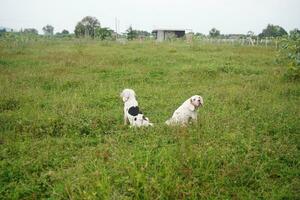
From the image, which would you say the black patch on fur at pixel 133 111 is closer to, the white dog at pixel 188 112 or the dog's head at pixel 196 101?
the white dog at pixel 188 112

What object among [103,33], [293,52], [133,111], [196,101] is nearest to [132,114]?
[133,111]

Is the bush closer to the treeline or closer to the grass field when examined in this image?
the grass field

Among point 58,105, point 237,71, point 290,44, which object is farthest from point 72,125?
point 237,71

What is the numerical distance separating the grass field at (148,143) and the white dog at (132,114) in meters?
0.27

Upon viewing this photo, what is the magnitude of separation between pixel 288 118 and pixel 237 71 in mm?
7843

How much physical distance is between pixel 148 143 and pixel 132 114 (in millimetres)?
1226

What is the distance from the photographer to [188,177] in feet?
16.7

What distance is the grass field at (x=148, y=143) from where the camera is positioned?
4.91m

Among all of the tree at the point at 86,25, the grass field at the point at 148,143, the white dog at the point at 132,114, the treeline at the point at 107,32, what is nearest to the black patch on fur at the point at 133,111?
the white dog at the point at 132,114

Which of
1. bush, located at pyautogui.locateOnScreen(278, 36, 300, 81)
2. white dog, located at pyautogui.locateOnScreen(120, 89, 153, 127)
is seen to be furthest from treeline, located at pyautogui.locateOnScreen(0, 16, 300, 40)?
white dog, located at pyautogui.locateOnScreen(120, 89, 153, 127)

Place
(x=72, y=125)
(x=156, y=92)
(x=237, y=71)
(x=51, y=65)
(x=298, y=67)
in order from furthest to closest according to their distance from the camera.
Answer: (x=51, y=65) < (x=237, y=71) < (x=298, y=67) < (x=156, y=92) < (x=72, y=125)

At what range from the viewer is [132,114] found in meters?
7.57

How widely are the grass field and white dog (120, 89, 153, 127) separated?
0.27 metres

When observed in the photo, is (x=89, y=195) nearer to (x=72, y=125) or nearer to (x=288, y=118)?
(x=72, y=125)
